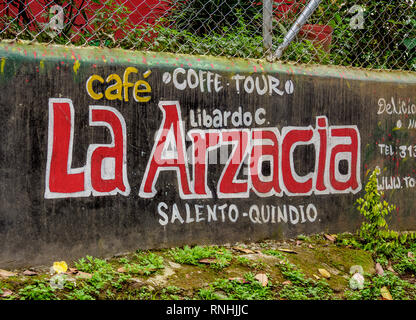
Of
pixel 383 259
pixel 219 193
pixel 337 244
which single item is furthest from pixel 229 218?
pixel 383 259

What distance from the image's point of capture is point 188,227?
3180mm

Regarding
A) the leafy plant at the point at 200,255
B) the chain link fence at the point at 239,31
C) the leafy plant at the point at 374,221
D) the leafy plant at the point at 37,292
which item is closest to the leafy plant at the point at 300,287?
the leafy plant at the point at 200,255

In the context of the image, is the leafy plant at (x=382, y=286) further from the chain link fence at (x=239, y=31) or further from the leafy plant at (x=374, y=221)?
the chain link fence at (x=239, y=31)

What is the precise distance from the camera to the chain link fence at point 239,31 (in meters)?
3.03

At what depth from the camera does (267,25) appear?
3.49 meters

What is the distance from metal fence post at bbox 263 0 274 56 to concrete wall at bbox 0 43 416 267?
5.5 inches

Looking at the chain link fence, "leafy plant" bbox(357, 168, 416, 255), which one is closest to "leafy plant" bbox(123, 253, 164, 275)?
the chain link fence

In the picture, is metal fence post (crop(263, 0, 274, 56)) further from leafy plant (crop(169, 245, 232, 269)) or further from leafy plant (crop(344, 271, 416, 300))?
leafy plant (crop(344, 271, 416, 300))

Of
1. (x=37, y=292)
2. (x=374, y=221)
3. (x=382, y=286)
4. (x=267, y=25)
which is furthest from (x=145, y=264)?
(x=267, y=25)

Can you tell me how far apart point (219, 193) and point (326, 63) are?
1.35 m

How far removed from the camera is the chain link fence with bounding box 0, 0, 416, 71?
3.03 meters

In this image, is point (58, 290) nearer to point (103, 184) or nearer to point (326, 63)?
point (103, 184)

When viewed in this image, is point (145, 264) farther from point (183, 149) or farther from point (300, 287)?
point (300, 287)

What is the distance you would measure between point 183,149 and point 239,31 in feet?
3.23
